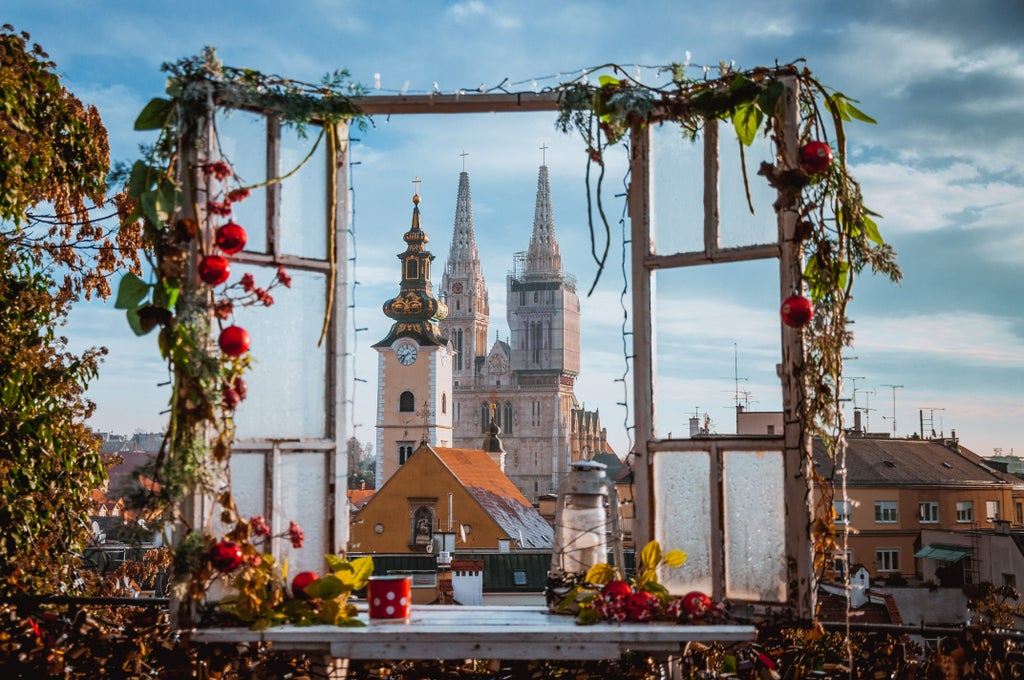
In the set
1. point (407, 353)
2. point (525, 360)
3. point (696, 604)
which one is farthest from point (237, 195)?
point (525, 360)

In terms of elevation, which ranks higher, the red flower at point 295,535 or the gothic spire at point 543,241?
the gothic spire at point 543,241

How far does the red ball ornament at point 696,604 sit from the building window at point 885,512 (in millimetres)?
30659

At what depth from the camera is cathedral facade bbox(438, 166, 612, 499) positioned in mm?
90812

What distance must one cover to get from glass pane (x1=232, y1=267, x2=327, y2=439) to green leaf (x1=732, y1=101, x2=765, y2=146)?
47.9 inches

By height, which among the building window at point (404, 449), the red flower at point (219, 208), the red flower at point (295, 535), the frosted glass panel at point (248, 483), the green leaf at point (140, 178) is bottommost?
the red flower at point (295, 535)

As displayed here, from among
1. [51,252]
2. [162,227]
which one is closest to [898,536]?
[51,252]

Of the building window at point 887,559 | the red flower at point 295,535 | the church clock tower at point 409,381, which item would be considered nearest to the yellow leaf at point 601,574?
the red flower at point 295,535

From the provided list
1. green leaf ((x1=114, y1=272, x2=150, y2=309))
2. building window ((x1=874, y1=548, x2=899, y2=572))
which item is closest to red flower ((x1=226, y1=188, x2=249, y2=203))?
green leaf ((x1=114, y1=272, x2=150, y2=309))

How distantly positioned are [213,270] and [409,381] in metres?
55.6

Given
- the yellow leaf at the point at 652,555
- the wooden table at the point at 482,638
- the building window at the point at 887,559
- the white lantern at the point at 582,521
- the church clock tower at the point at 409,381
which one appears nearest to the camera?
the wooden table at the point at 482,638

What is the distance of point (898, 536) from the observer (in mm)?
32344

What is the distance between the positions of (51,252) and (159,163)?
328 cm

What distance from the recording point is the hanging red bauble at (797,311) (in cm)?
306

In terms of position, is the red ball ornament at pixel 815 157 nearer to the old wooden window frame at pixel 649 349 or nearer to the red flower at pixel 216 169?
the old wooden window frame at pixel 649 349
